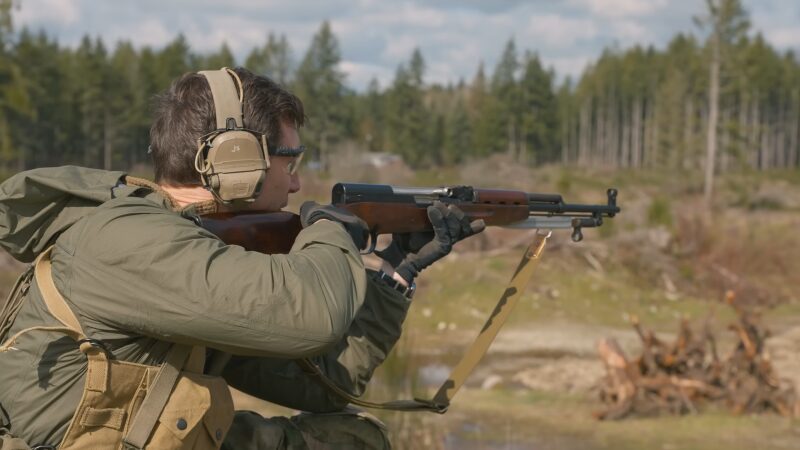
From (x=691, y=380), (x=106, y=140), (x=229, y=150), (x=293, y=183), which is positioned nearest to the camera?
(x=229, y=150)

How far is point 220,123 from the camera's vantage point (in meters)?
2.84

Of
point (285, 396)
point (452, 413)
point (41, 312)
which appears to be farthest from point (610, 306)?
point (41, 312)

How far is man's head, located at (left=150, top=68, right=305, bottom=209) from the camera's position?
289 cm

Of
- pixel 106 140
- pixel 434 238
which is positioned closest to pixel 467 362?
pixel 434 238

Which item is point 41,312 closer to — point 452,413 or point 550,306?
point 452,413

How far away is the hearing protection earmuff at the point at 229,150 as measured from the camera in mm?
2805

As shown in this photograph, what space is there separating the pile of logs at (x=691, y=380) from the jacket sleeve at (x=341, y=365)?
6.37 metres

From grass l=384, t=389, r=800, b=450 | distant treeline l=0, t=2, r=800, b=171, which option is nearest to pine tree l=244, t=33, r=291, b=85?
distant treeline l=0, t=2, r=800, b=171

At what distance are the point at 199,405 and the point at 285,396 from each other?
867mm

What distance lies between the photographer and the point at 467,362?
4.17 m

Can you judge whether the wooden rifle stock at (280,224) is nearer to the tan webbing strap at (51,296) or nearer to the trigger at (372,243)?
the trigger at (372,243)

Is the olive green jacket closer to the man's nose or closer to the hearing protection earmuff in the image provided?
the hearing protection earmuff

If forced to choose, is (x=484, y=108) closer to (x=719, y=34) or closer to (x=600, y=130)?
(x=600, y=130)

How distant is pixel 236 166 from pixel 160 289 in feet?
1.76
